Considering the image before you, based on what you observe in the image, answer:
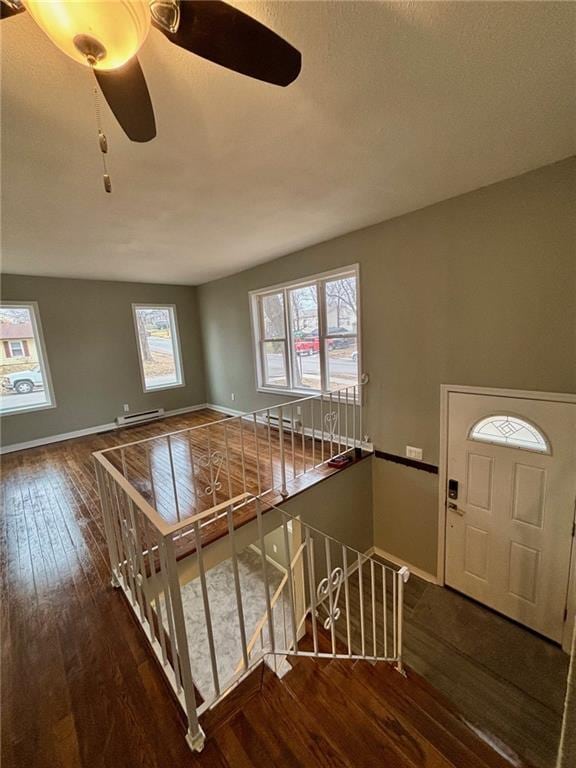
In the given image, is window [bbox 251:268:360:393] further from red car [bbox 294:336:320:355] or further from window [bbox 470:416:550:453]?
window [bbox 470:416:550:453]

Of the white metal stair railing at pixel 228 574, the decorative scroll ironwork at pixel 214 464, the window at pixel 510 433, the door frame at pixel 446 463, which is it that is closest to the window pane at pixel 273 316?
the white metal stair railing at pixel 228 574

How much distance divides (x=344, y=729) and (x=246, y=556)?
152 inches

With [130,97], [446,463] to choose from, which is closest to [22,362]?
[130,97]

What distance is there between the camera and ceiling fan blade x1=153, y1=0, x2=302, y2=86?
81cm

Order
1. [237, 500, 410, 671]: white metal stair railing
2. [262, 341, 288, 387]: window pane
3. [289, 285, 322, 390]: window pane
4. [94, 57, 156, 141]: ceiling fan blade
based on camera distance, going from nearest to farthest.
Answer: [94, 57, 156, 141]: ceiling fan blade, [237, 500, 410, 671]: white metal stair railing, [289, 285, 322, 390]: window pane, [262, 341, 288, 387]: window pane

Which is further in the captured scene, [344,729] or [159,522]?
[344,729]

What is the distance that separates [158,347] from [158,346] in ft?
0.07

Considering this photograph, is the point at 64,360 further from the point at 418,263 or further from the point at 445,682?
the point at 445,682

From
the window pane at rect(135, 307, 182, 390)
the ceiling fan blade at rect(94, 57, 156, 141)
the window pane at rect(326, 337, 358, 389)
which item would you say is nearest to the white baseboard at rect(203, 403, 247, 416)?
the window pane at rect(135, 307, 182, 390)

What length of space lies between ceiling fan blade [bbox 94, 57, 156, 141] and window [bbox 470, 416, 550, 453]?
122 inches

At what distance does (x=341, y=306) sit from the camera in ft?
12.3

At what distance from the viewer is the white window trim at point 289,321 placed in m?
3.52

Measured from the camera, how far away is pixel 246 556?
4.81 metres

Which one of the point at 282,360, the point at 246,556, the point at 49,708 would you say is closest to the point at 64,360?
the point at 282,360
